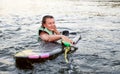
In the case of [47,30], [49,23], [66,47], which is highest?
[49,23]

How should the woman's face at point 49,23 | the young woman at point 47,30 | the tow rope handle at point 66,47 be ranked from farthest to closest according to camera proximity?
1. the woman's face at point 49,23
2. the young woman at point 47,30
3. the tow rope handle at point 66,47

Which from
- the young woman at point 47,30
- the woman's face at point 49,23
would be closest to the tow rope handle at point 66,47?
the young woman at point 47,30

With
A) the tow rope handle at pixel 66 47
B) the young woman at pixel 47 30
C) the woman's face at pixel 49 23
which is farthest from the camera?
the woman's face at pixel 49 23

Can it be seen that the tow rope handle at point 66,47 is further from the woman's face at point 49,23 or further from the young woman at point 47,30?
the woman's face at point 49,23

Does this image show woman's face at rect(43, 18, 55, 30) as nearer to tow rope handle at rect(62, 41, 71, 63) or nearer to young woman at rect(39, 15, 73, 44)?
young woman at rect(39, 15, 73, 44)

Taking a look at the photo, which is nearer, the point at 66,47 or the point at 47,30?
the point at 66,47

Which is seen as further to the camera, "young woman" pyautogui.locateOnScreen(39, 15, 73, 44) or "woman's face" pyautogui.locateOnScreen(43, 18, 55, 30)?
"woman's face" pyautogui.locateOnScreen(43, 18, 55, 30)

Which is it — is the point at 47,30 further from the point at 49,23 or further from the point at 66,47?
the point at 66,47

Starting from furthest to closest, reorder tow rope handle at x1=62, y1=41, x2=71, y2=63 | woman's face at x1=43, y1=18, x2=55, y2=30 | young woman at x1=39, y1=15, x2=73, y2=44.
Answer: woman's face at x1=43, y1=18, x2=55, y2=30, young woman at x1=39, y1=15, x2=73, y2=44, tow rope handle at x1=62, y1=41, x2=71, y2=63

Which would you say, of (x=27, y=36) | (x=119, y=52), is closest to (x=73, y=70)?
(x=119, y=52)

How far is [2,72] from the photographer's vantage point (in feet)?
22.3

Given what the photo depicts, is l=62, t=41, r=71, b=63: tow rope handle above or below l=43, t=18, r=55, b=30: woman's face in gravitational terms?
below

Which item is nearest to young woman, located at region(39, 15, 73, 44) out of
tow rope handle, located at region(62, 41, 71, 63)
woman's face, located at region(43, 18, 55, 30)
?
woman's face, located at region(43, 18, 55, 30)

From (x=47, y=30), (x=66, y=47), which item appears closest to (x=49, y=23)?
(x=47, y=30)
